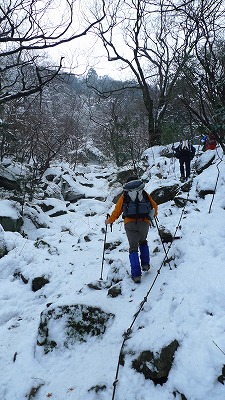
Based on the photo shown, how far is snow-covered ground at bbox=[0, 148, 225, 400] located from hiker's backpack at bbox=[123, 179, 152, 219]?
980 mm

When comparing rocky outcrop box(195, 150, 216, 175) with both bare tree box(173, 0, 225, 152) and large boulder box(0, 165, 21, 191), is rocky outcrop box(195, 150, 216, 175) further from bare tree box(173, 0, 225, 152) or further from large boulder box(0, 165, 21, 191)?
large boulder box(0, 165, 21, 191)

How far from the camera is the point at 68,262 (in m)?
6.06

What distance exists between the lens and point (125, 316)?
3756 mm

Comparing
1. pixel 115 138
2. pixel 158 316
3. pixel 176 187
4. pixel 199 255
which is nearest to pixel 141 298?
pixel 158 316

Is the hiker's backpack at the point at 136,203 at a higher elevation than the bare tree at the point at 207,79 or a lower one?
lower

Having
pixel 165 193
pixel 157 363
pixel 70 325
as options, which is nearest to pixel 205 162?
pixel 165 193

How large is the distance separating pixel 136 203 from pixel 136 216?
22 centimetres

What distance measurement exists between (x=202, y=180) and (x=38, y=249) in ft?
15.8

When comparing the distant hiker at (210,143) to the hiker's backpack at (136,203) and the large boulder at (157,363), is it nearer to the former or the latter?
the hiker's backpack at (136,203)

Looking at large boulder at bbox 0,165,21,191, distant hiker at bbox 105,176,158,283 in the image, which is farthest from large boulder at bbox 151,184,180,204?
large boulder at bbox 0,165,21,191

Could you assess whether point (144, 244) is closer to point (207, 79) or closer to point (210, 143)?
point (207, 79)

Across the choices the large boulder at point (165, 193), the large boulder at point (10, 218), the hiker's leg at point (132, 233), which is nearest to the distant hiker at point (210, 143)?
the large boulder at point (165, 193)

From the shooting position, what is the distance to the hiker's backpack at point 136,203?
457 centimetres

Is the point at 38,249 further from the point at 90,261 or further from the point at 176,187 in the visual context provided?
the point at 176,187
